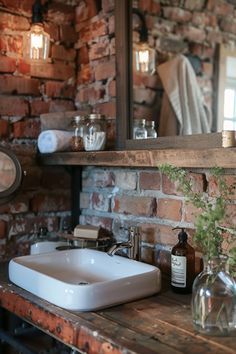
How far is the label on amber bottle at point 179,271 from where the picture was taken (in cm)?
127

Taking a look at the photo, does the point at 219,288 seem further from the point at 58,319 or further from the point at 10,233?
the point at 10,233

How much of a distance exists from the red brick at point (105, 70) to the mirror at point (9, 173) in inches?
18.4

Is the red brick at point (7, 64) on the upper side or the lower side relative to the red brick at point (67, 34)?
lower

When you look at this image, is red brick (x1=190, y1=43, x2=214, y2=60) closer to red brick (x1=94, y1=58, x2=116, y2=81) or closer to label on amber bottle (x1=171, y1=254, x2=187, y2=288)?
red brick (x1=94, y1=58, x2=116, y2=81)

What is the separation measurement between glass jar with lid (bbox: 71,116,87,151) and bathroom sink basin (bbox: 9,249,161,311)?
378mm

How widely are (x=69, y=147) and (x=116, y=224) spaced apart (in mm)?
342

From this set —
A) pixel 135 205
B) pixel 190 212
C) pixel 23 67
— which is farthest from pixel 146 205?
pixel 23 67

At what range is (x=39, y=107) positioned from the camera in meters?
1.77

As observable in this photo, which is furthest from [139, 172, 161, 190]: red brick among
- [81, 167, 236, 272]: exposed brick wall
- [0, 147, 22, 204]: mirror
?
[0, 147, 22, 204]: mirror

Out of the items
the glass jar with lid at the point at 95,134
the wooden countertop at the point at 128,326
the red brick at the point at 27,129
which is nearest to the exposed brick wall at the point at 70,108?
the red brick at the point at 27,129

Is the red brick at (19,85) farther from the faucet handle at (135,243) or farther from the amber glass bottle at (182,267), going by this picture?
the amber glass bottle at (182,267)

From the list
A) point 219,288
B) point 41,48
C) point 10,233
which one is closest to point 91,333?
point 219,288

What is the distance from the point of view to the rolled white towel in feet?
5.28

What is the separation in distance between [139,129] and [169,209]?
32cm
